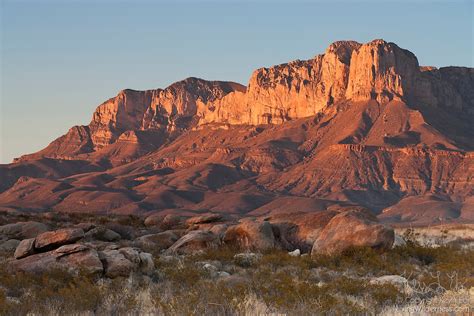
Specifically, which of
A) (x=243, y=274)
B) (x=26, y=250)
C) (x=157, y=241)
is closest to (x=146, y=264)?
(x=243, y=274)

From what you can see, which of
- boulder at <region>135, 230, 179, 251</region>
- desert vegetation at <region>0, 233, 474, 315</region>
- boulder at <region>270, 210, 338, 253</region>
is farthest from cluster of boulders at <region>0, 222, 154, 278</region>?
boulder at <region>270, 210, 338, 253</region>

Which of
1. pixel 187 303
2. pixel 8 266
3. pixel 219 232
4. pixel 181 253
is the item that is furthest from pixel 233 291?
pixel 219 232

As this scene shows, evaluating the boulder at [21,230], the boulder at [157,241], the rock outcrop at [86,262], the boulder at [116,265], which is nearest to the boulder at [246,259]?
the rock outcrop at [86,262]

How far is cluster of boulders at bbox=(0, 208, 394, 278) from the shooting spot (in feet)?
65.9

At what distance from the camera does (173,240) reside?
3117 centimetres

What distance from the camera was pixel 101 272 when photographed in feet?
63.5

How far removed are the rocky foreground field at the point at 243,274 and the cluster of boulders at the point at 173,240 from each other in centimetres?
5

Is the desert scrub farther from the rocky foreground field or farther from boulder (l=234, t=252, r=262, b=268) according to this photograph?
boulder (l=234, t=252, r=262, b=268)

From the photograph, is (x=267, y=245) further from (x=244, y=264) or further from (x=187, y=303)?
(x=187, y=303)

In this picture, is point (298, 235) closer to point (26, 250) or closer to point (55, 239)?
point (55, 239)

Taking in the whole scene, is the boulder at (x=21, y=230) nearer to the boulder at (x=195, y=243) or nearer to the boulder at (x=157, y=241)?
the boulder at (x=157, y=241)

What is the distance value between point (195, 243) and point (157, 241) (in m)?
3.46

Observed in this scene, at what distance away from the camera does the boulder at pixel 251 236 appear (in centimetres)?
2733

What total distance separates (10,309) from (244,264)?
10338mm
